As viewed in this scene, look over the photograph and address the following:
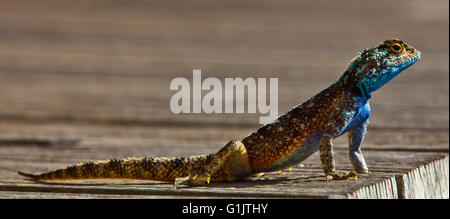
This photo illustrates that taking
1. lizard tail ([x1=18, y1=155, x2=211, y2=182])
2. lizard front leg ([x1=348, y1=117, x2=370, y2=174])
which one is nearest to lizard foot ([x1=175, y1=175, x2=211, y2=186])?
lizard tail ([x1=18, y1=155, x2=211, y2=182])

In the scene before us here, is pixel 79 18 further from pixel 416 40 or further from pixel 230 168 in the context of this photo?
pixel 230 168

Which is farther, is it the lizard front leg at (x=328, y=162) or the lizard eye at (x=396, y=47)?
the lizard eye at (x=396, y=47)

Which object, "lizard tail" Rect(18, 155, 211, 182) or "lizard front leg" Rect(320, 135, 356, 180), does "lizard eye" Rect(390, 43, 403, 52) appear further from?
"lizard tail" Rect(18, 155, 211, 182)

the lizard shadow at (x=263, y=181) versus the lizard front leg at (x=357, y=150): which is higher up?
the lizard front leg at (x=357, y=150)

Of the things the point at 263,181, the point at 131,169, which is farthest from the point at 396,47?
the point at 131,169

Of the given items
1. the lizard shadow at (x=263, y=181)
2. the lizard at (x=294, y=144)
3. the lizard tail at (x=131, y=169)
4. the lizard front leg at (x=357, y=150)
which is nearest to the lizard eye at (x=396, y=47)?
the lizard at (x=294, y=144)

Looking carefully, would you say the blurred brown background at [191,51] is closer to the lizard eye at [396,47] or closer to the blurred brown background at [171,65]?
the blurred brown background at [171,65]
